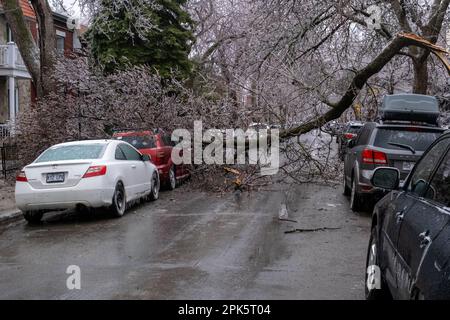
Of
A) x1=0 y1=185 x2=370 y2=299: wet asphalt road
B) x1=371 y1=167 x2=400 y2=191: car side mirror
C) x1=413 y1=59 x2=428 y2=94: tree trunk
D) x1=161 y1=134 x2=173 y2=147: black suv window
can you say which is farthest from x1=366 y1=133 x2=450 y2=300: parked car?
x1=413 y1=59 x2=428 y2=94: tree trunk

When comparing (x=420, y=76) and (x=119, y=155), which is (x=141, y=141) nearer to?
(x=119, y=155)

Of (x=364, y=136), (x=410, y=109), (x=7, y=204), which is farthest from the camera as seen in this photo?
(x=410, y=109)

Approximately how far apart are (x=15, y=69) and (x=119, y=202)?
17.5 meters

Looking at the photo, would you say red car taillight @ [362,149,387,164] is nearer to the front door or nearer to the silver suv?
the silver suv

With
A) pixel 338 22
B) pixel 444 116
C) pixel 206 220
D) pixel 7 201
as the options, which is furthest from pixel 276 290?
pixel 444 116

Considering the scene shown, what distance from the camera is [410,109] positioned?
42.4 ft

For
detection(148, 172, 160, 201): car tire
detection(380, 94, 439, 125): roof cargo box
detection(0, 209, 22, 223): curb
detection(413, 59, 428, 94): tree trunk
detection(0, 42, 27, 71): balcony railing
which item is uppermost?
detection(0, 42, 27, 71): balcony railing

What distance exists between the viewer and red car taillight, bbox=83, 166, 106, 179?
33.9ft

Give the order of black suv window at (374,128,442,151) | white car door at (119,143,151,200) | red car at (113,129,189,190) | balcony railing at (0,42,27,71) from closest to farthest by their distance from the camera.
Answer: black suv window at (374,128,442,151), white car door at (119,143,151,200), red car at (113,129,189,190), balcony railing at (0,42,27,71)

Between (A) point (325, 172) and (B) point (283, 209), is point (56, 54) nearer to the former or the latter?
(A) point (325, 172)

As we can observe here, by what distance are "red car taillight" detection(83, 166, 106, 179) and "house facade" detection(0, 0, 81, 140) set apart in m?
14.1

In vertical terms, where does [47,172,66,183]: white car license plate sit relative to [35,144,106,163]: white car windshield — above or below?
below

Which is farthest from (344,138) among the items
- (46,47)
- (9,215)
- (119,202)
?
(9,215)
